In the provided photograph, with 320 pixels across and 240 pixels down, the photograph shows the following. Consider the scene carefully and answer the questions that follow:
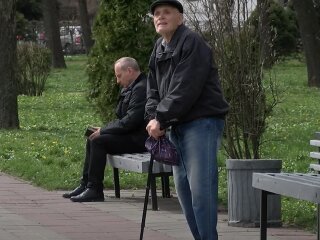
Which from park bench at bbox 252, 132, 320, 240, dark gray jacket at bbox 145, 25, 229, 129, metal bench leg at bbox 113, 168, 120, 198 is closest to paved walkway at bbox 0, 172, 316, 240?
metal bench leg at bbox 113, 168, 120, 198

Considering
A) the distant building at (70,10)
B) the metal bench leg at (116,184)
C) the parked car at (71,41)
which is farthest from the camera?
the distant building at (70,10)

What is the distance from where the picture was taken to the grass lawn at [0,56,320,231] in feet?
38.7

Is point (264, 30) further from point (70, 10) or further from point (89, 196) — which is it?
point (70, 10)

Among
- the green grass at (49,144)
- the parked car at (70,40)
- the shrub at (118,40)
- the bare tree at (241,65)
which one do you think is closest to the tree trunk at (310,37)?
the green grass at (49,144)

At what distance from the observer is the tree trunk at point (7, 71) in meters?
17.8

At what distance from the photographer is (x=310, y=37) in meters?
30.9

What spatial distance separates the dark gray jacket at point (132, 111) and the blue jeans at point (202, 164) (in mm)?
3104

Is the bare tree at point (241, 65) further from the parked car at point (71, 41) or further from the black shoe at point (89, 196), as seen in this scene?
the parked car at point (71, 41)

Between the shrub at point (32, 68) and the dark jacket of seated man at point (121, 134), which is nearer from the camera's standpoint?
the dark jacket of seated man at point (121, 134)

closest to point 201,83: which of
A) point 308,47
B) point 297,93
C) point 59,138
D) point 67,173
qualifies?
point 67,173

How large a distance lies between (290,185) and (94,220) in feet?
9.06

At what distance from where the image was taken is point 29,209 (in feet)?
33.0

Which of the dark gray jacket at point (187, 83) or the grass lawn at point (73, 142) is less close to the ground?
the dark gray jacket at point (187, 83)

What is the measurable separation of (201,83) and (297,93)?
20.4 metres
